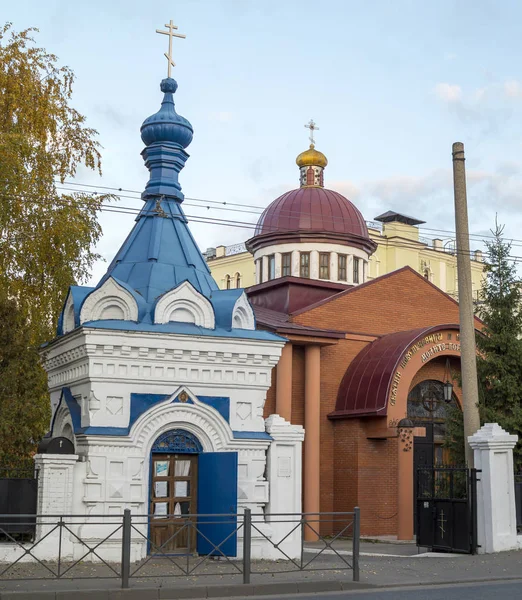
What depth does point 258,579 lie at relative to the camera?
12.8 m

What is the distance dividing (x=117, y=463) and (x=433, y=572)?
5.21 metres

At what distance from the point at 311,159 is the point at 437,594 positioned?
74.1 feet

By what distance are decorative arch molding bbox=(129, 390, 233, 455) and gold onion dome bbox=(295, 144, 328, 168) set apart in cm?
1865

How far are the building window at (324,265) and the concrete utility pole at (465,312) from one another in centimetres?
1218

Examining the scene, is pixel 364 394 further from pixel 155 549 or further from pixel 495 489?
pixel 155 549

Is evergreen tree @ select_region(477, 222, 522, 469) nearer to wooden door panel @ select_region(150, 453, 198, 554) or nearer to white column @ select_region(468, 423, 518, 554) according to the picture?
white column @ select_region(468, 423, 518, 554)

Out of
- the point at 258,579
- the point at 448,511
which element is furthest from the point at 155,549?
the point at 448,511

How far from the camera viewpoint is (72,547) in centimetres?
1424

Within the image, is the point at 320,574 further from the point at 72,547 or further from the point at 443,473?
the point at 443,473

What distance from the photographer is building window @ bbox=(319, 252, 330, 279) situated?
98.8 feet

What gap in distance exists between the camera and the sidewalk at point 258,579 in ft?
38.1

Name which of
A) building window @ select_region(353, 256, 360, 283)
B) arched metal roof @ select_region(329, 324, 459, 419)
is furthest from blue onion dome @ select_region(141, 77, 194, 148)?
building window @ select_region(353, 256, 360, 283)

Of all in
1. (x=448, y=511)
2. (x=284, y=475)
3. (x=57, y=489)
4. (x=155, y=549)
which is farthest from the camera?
(x=448, y=511)

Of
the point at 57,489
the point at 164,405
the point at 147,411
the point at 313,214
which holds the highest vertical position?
the point at 313,214
